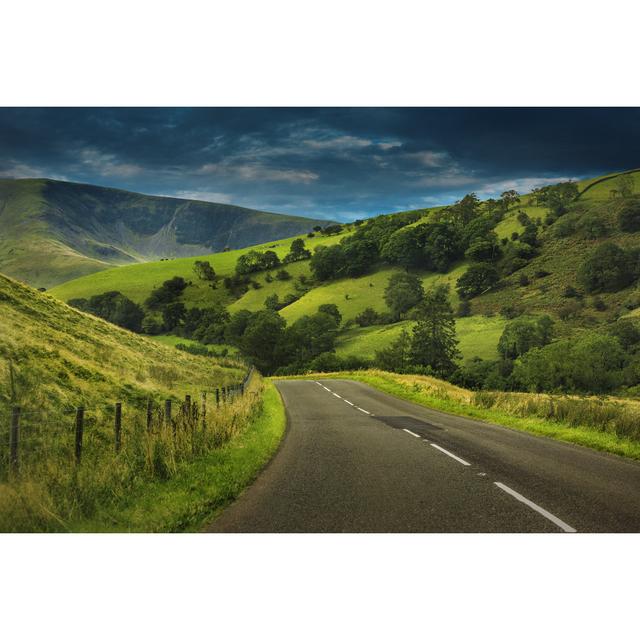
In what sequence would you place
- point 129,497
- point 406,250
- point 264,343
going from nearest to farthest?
point 129,497 → point 264,343 → point 406,250

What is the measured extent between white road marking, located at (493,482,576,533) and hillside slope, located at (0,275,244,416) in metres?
11.6

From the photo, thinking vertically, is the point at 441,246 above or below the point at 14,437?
above

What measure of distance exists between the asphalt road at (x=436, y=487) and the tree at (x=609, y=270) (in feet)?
365

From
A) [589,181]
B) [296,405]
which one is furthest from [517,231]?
[296,405]

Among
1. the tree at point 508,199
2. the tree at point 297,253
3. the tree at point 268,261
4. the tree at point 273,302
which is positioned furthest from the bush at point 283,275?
the tree at point 508,199

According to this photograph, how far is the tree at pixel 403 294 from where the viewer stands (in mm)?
123500

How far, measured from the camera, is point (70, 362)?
864 inches

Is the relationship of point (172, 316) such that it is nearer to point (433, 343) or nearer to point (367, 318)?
point (367, 318)

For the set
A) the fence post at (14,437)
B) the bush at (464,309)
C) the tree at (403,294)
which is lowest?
the fence post at (14,437)

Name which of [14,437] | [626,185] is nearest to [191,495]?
[14,437]

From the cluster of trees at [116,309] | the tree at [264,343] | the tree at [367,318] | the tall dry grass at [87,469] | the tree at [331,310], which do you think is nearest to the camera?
the tall dry grass at [87,469]

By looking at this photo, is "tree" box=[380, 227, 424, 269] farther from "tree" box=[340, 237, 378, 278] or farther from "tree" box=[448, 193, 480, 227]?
"tree" box=[448, 193, 480, 227]

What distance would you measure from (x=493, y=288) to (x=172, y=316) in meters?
80.7

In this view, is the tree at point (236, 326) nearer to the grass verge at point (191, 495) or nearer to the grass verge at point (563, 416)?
the grass verge at point (563, 416)
